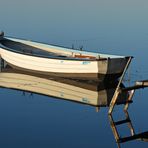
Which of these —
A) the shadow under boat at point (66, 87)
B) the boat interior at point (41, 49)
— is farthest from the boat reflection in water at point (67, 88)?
the boat interior at point (41, 49)

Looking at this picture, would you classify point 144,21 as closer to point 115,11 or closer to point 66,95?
point 115,11

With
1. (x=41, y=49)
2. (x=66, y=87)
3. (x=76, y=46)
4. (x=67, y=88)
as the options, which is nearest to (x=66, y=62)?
(x=66, y=87)

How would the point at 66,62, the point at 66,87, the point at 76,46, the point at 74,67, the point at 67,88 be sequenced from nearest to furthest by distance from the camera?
the point at 67,88
the point at 66,87
the point at 74,67
the point at 66,62
the point at 76,46

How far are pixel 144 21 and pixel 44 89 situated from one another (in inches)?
1516

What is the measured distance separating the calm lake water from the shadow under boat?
0.59 meters

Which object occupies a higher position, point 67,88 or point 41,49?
point 41,49

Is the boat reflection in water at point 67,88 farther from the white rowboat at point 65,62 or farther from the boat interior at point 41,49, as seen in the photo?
the boat interior at point 41,49

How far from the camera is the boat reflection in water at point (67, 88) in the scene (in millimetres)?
23781

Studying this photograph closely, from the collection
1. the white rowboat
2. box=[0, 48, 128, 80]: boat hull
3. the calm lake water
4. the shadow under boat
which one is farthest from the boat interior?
the calm lake water

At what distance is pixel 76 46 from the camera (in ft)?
144

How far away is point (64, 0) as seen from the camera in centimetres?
8962

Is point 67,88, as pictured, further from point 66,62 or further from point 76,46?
point 76,46

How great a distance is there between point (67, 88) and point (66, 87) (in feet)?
1.06

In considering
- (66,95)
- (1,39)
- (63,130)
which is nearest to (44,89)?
(66,95)
